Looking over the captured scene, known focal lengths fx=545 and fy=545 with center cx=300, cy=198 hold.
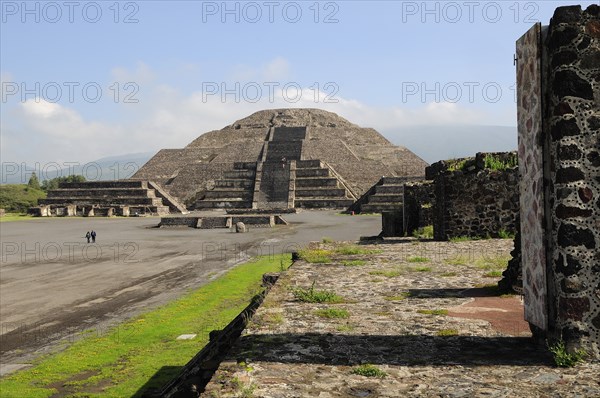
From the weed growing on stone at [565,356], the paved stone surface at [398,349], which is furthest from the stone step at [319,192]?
the weed growing on stone at [565,356]

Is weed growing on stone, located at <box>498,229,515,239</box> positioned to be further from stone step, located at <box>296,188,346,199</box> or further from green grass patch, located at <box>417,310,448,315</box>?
stone step, located at <box>296,188,346,199</box>

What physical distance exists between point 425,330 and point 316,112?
93650 millimetres

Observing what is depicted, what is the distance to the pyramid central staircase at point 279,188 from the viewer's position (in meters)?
55.6

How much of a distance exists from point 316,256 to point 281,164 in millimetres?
52295

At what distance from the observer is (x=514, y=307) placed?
6898mm

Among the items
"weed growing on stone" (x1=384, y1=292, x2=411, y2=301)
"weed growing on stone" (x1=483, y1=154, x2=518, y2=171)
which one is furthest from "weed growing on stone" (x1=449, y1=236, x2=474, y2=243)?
"weed growing on stone" (x1=384, y1=292, x2=411, y2=301)

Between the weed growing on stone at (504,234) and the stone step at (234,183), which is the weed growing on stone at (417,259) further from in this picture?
the stone step at (234,183)

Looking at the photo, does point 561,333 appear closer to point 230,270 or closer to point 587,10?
point 587,10

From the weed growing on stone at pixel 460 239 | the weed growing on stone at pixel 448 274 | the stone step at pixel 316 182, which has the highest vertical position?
the stone step at pixel 316 182

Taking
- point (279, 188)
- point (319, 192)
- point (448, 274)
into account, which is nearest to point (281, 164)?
point (279, 188)

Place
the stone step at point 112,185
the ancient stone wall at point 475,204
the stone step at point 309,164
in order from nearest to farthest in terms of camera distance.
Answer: the ancient stone wall at point 475,204 < the stone step at point 112,185 < the stone step at point 309,164

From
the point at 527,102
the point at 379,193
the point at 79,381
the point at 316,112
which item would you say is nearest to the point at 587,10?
the point at 527,102

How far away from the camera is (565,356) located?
4.57 metres

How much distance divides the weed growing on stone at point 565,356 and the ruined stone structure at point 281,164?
47.9 meters
